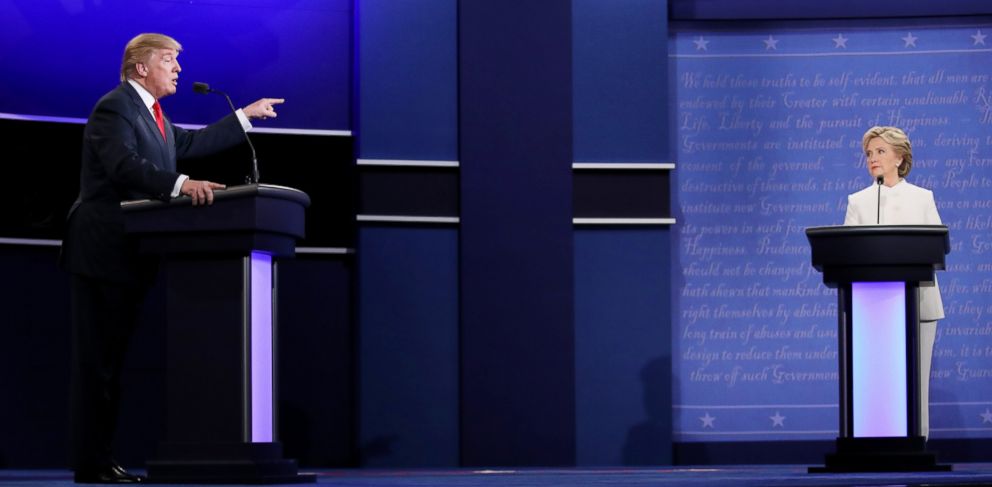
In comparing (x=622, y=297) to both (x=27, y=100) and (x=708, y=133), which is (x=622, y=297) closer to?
(x=708, y=133)

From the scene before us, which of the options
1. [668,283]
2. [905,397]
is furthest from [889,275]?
[668,283]

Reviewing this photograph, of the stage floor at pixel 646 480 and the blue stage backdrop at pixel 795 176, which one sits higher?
the blue stage backdrop at pixel 795 176

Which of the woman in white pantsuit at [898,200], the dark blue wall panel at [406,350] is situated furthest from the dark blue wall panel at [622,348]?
the woman in white pantsuit at [898,200]

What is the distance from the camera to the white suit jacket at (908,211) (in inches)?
226

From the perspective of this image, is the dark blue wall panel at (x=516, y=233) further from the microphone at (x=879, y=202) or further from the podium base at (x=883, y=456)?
the podium base at (x=883, y=456)

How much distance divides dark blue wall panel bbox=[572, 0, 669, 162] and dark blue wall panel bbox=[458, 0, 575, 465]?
0.09 m

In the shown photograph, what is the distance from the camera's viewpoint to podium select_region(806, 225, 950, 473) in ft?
16.7

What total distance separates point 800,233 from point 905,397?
Result: 1975 millimetres

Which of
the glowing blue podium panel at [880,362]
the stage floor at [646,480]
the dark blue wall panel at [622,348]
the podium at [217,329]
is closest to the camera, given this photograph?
the stage floor at [646,480]

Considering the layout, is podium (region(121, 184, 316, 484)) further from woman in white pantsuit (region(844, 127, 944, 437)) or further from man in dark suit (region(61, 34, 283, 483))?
woman in white pantsuit (region(844, 127, 944, 437))

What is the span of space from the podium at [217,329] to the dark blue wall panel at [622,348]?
2663 millimetres

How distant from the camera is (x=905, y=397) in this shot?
5.12m

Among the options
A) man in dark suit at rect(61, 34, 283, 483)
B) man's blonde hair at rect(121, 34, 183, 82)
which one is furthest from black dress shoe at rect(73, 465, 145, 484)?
man's blonde hair at rect(121, 34, 183, 82)

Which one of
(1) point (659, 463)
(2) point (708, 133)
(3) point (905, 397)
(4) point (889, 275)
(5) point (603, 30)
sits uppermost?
(5) point (603, 30)
